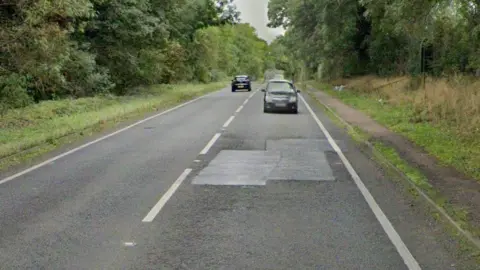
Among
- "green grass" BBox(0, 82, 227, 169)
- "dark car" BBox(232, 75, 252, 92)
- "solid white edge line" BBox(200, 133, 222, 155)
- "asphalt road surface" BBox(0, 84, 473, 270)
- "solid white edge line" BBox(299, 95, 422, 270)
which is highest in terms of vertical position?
"dark car" BBox(232, 75, 252, 92)

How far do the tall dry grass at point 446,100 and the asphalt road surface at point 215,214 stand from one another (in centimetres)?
495

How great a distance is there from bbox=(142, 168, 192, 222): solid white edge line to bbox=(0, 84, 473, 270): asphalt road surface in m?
0.02

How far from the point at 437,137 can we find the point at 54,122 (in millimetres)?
12522

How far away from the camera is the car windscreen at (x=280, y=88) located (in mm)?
26469

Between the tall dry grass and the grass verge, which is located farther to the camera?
the tall dry grass

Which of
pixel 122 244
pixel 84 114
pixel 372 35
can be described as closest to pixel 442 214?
pixel 122 244

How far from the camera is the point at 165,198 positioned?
8680 mm

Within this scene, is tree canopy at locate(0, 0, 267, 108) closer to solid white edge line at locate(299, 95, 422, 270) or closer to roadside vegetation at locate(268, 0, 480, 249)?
solid white edge line at locate(299, 95, 422, 270)

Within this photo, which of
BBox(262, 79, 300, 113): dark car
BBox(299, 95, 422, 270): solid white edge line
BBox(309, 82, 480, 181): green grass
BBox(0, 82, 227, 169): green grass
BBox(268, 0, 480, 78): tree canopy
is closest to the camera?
BBox(299, 95, 422, 270): solid white edge line

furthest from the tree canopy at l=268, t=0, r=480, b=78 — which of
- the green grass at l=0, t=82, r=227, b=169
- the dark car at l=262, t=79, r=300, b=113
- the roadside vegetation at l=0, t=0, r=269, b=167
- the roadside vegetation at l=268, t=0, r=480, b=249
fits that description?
Result: the green grass at l=0, t=82, r=227, b=169

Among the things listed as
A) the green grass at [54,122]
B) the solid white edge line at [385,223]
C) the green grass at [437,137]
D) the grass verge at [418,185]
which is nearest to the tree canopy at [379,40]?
the green grass at [437,137]

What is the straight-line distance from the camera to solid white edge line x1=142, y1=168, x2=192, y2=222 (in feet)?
24.9

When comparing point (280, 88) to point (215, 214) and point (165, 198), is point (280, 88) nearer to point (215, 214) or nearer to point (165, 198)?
point (165, 198)

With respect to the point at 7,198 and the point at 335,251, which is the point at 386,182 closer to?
the point at 335,251
